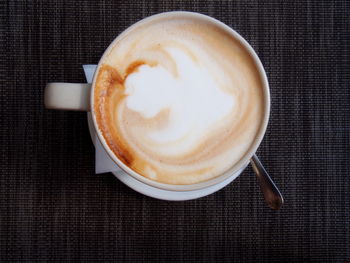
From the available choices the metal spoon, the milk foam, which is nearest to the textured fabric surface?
the metal spoon

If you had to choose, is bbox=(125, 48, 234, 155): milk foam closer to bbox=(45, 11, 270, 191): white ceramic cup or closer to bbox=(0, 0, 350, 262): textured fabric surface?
bbox=(45, 11, 270, 191): white ceramic cup

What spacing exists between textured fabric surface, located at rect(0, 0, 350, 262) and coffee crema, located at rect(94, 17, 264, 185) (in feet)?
0.46

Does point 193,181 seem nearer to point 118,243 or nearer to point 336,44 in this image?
point 118,243

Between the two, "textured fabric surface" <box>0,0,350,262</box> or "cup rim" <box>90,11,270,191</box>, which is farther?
"textured fabric surface" <box>0,0,350,262</box>

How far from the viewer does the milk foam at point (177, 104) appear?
51 centimetres

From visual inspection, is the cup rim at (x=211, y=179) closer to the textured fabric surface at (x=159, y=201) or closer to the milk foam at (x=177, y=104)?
the milk foam at (x=177, y=104)

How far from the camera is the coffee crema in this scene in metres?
0.51

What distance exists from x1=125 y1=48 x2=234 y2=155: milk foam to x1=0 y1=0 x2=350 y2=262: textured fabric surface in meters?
0.16

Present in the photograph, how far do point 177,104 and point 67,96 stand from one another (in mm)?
140

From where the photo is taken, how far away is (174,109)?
1.66 feet

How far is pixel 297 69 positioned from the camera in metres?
0.65

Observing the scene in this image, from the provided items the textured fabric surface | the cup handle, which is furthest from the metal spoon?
the cup handle

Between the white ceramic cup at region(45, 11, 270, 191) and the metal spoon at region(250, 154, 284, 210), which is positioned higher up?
the white ceramic cup at region(45, 11, 270, 191)

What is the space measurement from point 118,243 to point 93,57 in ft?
1.01
